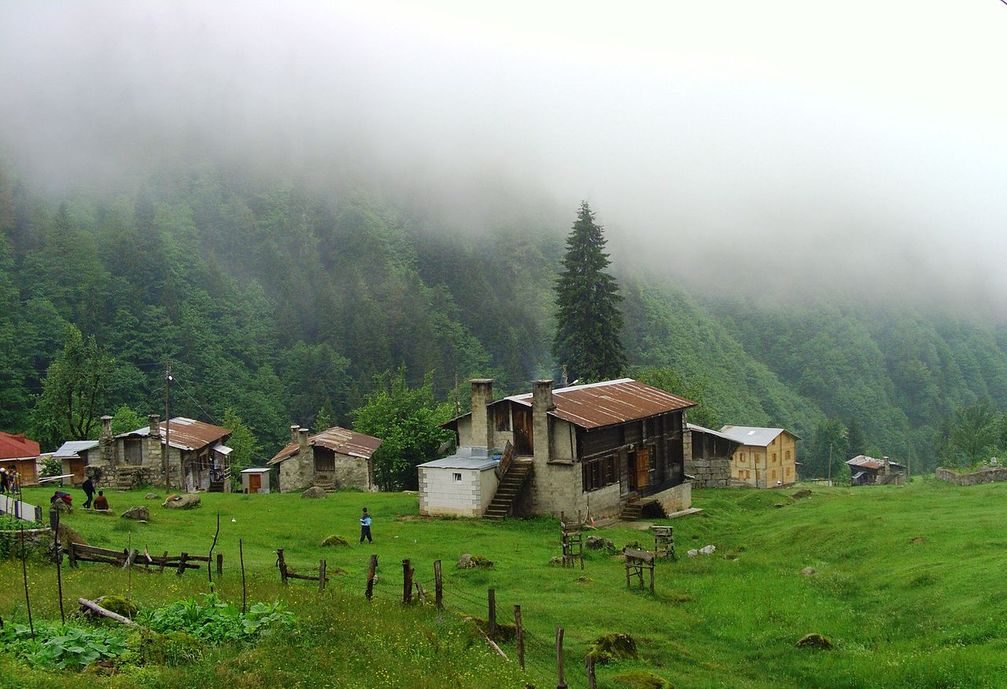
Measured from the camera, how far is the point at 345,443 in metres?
66.0

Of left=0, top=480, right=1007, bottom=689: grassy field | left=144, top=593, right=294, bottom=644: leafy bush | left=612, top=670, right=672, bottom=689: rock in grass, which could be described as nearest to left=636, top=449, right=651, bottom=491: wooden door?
left=0, top=480, right=1007, bottom=689: grassy field

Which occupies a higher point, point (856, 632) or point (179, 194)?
point (179, 194)

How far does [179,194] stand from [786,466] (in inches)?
4852

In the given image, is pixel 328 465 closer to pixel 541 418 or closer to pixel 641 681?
pixel 541 418

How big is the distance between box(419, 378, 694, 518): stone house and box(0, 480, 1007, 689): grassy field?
1.79 meters

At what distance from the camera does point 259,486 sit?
70.7 m

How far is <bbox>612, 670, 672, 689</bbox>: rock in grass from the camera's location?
802 inches

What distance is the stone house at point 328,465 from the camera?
63.8m

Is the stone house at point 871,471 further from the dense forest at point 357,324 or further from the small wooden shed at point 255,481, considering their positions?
the small wooden shed at point 255,481

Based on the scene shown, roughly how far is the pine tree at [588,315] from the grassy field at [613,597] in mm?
27126

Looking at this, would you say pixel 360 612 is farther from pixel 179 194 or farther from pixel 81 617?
pixel 179 194

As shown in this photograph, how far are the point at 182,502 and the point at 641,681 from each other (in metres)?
29.9

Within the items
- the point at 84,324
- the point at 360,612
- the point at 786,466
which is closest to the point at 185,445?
the point at 360,612

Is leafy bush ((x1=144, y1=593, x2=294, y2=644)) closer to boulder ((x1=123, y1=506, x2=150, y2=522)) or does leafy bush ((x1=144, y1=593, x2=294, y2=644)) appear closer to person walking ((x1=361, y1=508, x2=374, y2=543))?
person walking ((x1=361, y1=508, x2=374, y2=543))
